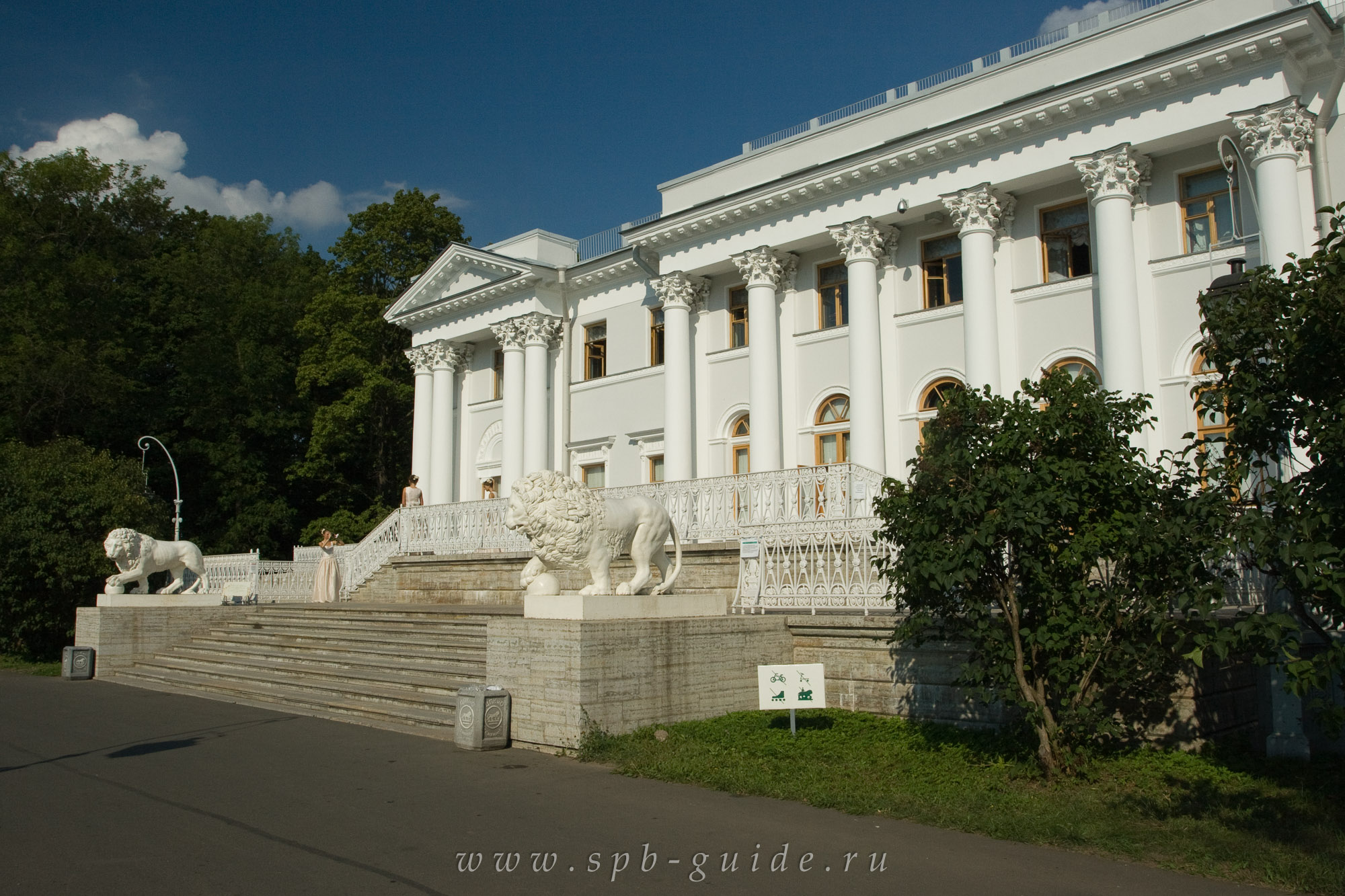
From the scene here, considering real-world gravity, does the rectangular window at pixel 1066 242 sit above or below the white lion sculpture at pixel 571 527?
above

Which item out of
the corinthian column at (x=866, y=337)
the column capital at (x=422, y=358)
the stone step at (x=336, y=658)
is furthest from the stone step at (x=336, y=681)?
the column capital at (x=422, y=358)

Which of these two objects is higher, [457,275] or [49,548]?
[457,275]

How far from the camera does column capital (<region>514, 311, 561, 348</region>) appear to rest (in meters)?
30.0

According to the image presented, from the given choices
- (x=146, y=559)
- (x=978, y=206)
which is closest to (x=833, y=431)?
(x=978, y=206)

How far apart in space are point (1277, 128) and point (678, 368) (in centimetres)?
1365

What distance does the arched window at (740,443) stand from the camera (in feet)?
84.3

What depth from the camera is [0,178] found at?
39.8 meters

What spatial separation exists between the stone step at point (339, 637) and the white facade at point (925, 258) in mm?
8576

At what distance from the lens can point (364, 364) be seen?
125 feet

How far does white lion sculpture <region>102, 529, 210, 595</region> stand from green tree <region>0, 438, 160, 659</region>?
8.52 ft

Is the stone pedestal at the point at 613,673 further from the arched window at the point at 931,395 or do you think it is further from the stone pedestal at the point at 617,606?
the arched window at the point at 931,395

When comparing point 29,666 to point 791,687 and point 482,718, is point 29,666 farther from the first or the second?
point 791,687

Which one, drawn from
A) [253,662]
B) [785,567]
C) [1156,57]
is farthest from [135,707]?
[1156,57]

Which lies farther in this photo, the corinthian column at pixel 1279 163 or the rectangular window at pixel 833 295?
the rectangular window at pixel 833 295
